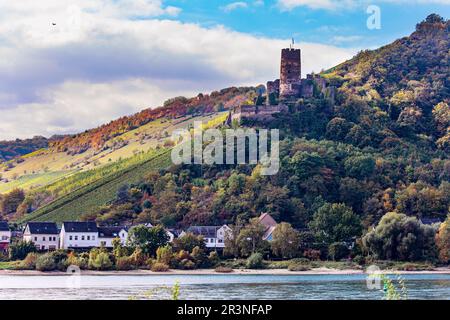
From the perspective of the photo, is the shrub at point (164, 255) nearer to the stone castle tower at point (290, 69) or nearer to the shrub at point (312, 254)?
the shrub at point (312, 254)

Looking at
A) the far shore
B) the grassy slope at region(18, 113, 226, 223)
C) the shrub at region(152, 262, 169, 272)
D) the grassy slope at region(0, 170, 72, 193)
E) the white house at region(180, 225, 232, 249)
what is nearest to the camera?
the far shore

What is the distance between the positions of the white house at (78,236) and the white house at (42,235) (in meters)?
1.03

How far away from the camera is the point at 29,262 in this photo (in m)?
59.2

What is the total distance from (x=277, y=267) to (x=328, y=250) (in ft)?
17.0

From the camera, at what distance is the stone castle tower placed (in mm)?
95875

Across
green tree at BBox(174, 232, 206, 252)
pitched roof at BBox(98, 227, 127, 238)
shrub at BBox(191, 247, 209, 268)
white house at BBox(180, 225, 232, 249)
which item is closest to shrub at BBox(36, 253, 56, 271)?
pitched roof at BBox(98, 227, 127, 238)

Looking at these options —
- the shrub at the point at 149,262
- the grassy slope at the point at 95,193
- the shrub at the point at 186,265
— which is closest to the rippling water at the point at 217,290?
the shrub at the point at 149,262

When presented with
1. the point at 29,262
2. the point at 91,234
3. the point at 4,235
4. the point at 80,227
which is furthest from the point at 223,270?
the point at 4,235

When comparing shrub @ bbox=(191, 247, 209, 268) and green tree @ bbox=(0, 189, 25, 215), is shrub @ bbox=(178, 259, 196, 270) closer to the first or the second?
shrub @ bbox=(191, 247, 209, 268)

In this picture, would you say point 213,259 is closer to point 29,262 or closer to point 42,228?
point 29,262

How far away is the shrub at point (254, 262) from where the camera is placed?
59.8 m

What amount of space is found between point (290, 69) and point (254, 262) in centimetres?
4013

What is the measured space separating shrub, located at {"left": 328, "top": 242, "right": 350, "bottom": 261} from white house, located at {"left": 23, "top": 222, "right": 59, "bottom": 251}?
20.8 metres

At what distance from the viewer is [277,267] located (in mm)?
60531
